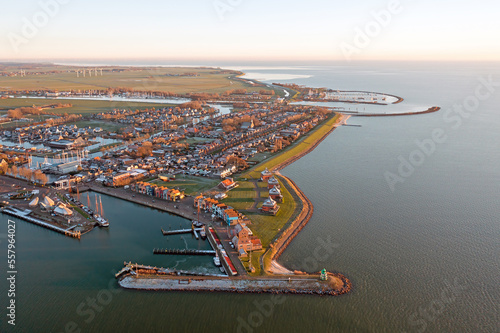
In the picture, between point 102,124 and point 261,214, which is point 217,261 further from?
point 102,124

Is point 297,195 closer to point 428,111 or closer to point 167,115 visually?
point 167,115

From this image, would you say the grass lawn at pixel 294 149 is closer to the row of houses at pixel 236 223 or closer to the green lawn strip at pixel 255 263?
the row of houses at pixel 236 223

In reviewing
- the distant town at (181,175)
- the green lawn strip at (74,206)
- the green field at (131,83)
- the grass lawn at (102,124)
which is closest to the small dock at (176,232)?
the distant town at (181,175)

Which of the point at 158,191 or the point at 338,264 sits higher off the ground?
the point at 338,264

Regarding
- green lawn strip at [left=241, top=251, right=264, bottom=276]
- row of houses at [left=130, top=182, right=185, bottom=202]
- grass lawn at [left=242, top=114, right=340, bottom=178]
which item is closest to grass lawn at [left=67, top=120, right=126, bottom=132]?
grass lawn at [left=242, top=114, right=340, bottom=178]

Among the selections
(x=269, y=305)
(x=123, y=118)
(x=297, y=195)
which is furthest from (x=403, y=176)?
(x=123, y=118)

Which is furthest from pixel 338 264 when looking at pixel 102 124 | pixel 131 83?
pixel 131 83

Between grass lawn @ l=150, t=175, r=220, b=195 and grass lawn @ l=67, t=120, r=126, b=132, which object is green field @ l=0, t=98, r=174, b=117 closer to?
grass lawn @ l=67, t=120, r=126, b=132

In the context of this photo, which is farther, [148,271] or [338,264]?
[338,264]
